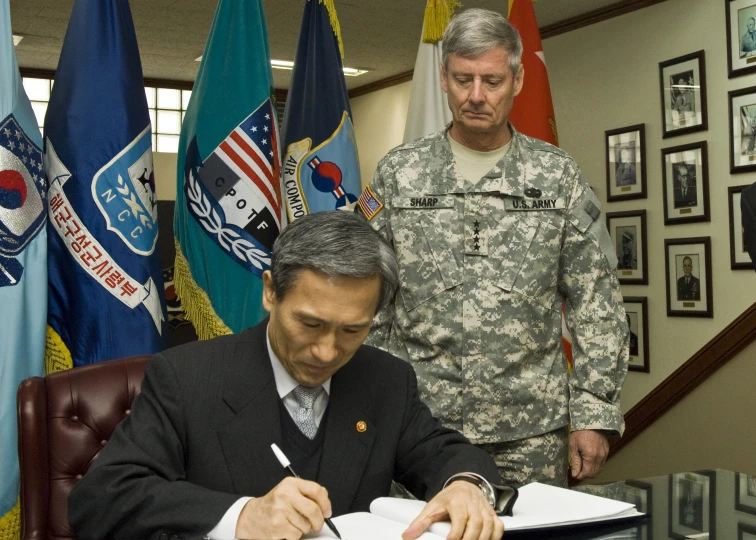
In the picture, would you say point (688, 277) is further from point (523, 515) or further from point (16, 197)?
point (523, 515)

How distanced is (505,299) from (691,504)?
68 cm

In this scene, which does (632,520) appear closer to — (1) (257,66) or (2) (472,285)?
(2) (472,285)

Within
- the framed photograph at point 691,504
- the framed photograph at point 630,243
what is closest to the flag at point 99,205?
the framed photograph at point 691,504

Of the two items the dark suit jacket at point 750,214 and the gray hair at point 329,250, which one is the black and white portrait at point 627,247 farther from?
the gray hair at point 329,250

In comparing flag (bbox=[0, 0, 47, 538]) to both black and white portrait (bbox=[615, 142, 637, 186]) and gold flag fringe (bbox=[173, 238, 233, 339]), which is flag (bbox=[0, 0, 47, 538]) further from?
black and white portrait (bbox=[615, 142, 637, 186])

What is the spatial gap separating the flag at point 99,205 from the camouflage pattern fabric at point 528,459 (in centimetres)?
118

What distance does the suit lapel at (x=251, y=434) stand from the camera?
1391 mm

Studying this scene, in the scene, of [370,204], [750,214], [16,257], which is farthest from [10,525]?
[750,214]

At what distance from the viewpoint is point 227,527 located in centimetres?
118

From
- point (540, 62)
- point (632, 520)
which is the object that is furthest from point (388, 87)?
point (632, 520)

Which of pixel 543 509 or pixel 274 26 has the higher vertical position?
pixel 274 26

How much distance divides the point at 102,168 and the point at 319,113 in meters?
1.01

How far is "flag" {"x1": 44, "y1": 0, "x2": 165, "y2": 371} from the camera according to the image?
2.63 metres

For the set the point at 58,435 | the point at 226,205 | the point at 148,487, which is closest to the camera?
the point at 148,487
